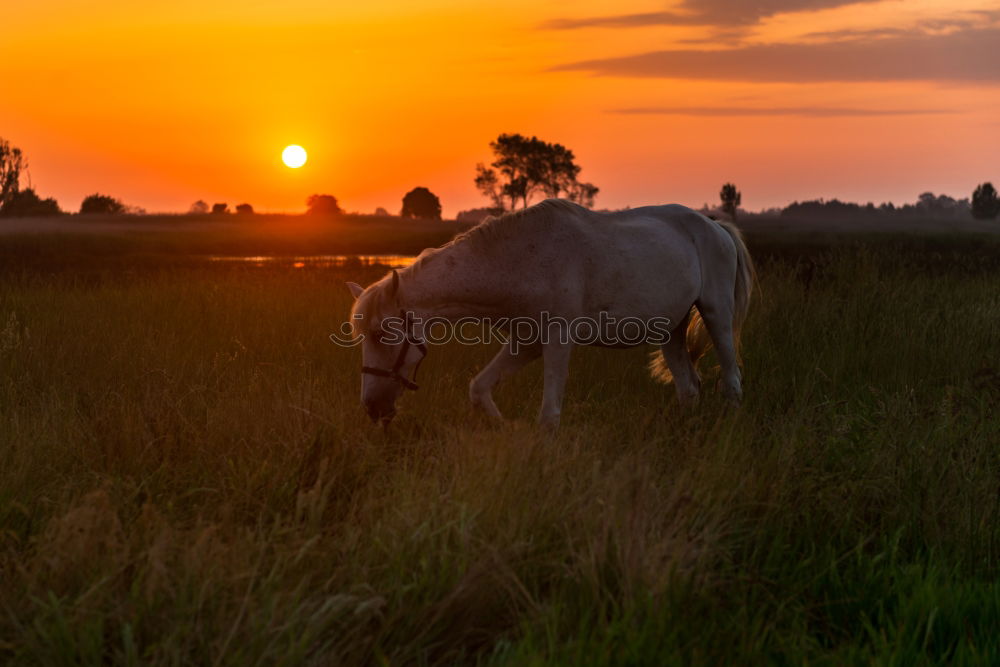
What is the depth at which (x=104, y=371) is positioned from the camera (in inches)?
303

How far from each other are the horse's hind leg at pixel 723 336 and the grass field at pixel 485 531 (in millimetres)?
348

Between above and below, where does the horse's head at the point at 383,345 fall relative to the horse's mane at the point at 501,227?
below

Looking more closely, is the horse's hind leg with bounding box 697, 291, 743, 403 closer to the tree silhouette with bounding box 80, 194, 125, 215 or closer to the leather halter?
the leather halter

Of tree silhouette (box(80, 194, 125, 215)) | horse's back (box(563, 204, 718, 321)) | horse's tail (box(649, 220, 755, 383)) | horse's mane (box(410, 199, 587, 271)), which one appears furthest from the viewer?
tree silhouette (box(80, 194, 125, 215))

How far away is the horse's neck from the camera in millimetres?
5902

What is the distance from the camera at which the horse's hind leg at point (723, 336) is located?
23.8 ft

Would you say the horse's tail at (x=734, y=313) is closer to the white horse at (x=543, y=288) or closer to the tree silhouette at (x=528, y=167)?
the white horse at (x=543, y=288)

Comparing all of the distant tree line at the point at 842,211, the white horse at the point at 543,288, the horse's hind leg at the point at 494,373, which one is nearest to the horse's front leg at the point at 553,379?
the white horse at the point at 543,288

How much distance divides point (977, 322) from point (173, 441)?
8516mm

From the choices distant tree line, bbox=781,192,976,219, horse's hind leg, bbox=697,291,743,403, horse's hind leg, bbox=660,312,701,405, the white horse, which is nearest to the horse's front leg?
the white horse

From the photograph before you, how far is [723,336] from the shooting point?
23.9ft

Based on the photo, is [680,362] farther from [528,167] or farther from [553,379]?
[528,167]

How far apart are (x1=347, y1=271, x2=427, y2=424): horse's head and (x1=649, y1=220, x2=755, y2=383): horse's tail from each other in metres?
2.62

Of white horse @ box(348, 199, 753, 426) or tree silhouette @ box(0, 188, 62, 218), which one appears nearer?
white horse @ box(348, 199, 753, 426)
